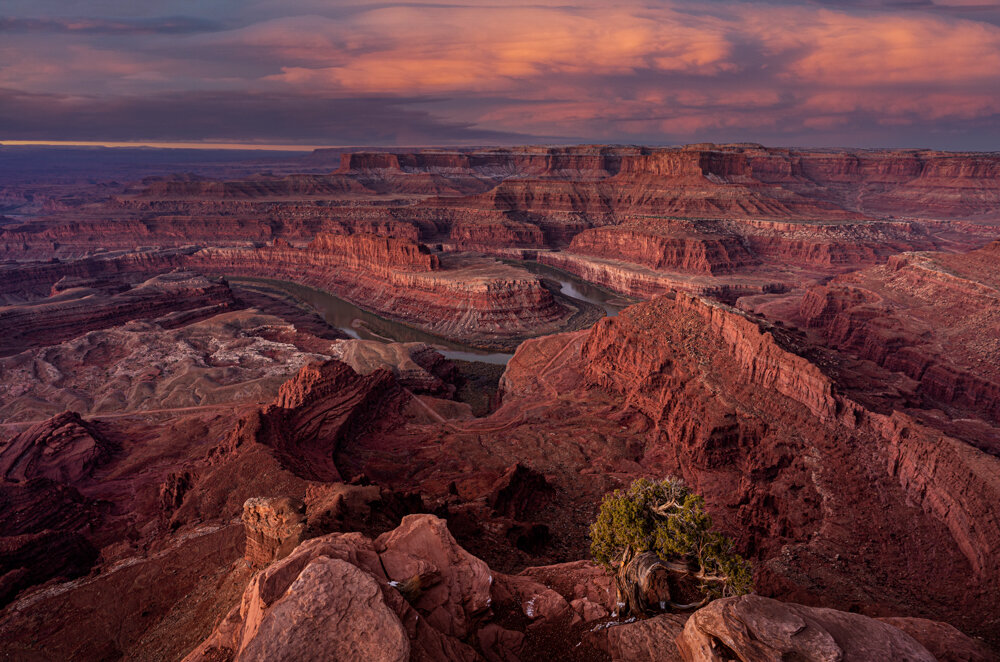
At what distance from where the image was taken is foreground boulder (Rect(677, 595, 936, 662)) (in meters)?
9.45

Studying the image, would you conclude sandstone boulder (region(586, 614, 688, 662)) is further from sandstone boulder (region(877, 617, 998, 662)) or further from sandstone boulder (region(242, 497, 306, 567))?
sandstone boulder (region(242, 497, 306, 567))

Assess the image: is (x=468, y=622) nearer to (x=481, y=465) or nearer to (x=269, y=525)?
(x=269, y=525)

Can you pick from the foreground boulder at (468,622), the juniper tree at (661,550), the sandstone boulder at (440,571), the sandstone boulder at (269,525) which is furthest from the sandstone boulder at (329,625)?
the juniper tree at (661,550)

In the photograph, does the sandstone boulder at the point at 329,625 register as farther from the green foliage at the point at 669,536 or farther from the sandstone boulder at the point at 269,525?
the green foliage at the point at 669,536

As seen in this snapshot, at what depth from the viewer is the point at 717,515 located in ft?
91.4

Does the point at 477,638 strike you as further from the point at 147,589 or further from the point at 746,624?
the point at 147,589

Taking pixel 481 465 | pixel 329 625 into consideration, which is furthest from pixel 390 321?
pixel 329 625

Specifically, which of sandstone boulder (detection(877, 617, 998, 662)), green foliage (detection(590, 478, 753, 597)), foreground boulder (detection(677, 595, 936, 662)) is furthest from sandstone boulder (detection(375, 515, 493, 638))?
sandstone boulder (detection(877, 617, 998, 662))

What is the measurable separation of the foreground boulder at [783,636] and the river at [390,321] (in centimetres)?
6491

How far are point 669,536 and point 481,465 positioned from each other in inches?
884

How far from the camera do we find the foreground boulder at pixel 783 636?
9.45 metres

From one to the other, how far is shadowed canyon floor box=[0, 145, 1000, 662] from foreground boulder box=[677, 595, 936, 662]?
0.06 meters

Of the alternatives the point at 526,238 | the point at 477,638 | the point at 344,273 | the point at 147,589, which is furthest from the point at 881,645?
the point at 526,238

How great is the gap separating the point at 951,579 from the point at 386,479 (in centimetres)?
3068
